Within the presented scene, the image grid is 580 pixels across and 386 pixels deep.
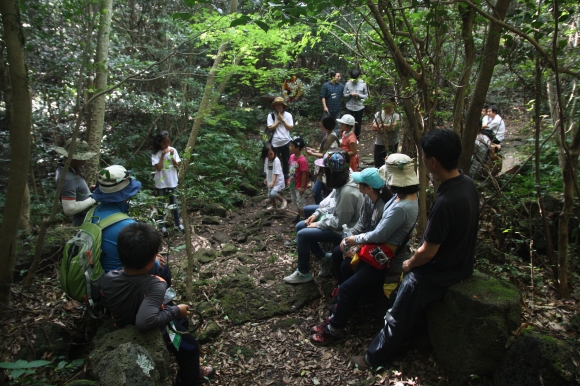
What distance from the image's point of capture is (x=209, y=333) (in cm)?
409

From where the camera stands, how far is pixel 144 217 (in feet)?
15.2

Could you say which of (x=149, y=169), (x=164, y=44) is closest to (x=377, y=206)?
(x=149, y=169)

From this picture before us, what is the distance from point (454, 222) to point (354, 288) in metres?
1.38

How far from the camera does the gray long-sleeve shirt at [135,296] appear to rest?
2598 millimetres

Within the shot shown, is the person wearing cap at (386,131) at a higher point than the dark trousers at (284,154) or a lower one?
higher

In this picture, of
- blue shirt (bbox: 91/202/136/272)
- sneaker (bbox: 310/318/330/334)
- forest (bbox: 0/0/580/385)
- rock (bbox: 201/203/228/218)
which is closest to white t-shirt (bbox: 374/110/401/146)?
forest (bbox: 0/0/580/385)

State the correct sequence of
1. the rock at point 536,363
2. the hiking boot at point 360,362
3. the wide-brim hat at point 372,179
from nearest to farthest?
the rock at point 536,363 → the hiking boot at point 360,362 → the wide-brim hat at point 372,179

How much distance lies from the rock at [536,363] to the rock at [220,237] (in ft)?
16.6

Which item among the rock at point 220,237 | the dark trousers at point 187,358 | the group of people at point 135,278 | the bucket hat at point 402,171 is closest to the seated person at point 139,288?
the group of people at point 135,278

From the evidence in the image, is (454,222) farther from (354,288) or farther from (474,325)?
(354,288)

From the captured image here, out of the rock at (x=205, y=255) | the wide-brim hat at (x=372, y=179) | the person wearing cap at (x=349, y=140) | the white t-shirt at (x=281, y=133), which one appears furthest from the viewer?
the white t-shirt at (x=281, y=133)

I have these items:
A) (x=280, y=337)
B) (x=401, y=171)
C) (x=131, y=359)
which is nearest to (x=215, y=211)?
(x=280, y=337)

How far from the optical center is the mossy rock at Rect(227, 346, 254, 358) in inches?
156

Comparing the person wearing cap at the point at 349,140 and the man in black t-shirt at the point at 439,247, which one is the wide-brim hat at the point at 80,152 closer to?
the man in black t-shirt at the point at 439,247
